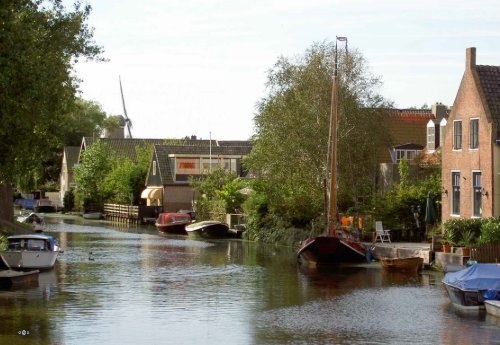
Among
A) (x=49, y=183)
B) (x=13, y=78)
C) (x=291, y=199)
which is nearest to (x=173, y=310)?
(x=13, y=78)

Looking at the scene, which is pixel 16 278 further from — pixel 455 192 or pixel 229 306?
pixel 455 192

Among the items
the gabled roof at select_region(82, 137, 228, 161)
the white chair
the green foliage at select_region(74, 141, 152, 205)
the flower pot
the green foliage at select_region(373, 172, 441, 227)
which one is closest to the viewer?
the flower pot

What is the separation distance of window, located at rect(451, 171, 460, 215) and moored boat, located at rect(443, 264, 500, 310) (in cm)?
1707

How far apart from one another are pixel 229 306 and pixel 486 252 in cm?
1237

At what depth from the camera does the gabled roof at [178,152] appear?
89.4 m

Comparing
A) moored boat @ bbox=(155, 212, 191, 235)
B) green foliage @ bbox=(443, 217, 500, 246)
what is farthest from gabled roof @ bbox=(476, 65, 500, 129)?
moored boat @ bbox=(155, 212, 191, 235)

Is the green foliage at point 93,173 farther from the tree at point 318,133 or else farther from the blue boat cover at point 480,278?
the blue boat cover at point 480,278

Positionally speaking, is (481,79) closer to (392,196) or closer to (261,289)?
(392,196)

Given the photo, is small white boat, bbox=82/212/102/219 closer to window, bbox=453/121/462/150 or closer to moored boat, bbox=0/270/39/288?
window, bbox=453/121/462/150

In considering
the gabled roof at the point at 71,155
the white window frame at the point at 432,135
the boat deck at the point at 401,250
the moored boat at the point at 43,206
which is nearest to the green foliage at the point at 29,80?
the boat deck at the point at 401,250

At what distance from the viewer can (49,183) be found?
13300 centimetres

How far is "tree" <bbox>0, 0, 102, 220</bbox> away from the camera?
27500 mm

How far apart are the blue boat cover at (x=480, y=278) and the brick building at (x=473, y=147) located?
14.0m

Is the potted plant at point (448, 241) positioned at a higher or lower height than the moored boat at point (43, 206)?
lower
